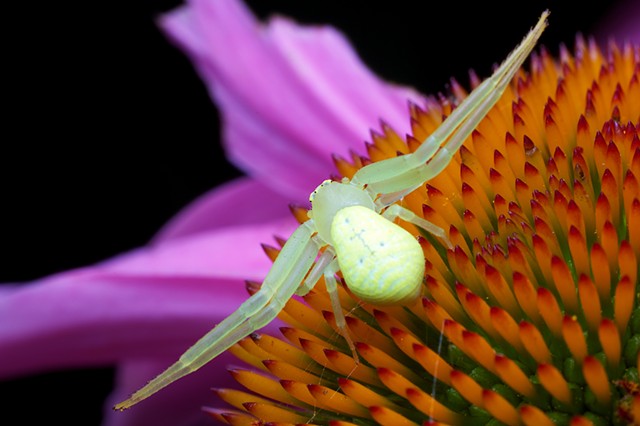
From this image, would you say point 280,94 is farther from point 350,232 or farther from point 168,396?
point 350,232

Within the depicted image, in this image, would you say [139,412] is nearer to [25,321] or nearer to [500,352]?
[25,321]

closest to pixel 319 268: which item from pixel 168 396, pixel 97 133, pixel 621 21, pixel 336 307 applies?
pixel 336 307

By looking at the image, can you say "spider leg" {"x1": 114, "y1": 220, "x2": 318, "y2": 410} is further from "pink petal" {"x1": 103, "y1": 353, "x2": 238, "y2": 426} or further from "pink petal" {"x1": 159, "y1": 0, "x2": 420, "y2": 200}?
"pink petal" {"x1": 159, "y1": 0, "x2": 420, "y2": 200}

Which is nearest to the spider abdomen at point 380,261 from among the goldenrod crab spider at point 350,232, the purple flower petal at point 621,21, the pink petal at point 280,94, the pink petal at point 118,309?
the goldenrod crab spider at point 350,232

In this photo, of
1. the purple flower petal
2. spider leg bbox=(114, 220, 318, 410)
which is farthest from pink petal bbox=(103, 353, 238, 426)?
the purple flower petal

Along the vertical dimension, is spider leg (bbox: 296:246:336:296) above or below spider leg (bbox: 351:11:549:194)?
below

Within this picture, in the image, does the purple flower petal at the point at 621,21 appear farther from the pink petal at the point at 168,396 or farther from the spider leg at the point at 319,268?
the spider leg at the point at 319,268
